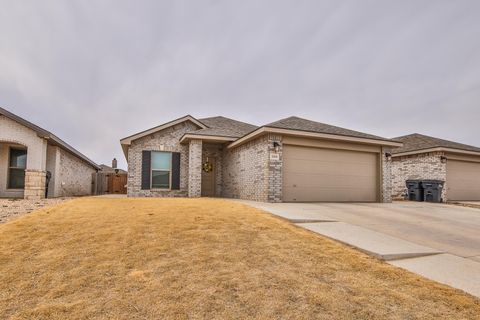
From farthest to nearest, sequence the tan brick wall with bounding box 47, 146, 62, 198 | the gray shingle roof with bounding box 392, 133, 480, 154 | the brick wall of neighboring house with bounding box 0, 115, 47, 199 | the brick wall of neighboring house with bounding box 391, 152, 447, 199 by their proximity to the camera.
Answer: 1. the gray shingle roof with bounding box 392, 133, 480, 154
2. the brick wall of neighboring house with bounding box 391, 152, 447, 199
3. the tan brick wall with bounding box 47, 146, 62, 198
4. the brick wall of neighboring house with bounding box 0, 115, 47, 199

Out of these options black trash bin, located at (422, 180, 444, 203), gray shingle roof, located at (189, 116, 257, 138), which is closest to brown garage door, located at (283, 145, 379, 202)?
black trash bin, located at (422, 180, 444, 203)

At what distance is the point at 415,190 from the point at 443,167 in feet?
6.80

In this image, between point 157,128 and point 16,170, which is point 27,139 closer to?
point 16,170

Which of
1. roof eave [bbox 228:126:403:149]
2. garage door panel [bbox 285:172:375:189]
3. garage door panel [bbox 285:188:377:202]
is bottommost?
garage door panel [bbox 285:188:377:202]

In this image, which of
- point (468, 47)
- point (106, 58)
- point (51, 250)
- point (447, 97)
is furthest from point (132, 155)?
point (447, 97)

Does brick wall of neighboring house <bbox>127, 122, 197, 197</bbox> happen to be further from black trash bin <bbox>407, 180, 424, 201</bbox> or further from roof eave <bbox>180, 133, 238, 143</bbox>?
black trash bin <bbox>407, 180, 424, 201</bbox>

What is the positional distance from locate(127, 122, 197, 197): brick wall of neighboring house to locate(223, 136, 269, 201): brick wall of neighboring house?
2.35 m

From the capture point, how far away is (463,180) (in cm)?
1559

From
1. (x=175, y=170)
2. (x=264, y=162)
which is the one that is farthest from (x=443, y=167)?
(x=175, y=170)

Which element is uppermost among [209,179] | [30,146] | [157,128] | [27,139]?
[157,128]

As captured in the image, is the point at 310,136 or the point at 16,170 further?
the point at 16,170

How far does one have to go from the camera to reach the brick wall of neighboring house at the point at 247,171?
1049 cm

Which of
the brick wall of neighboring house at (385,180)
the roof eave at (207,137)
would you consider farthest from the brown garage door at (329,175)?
the roof eave at (207,137)

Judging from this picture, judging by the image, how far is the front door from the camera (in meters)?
15.0
